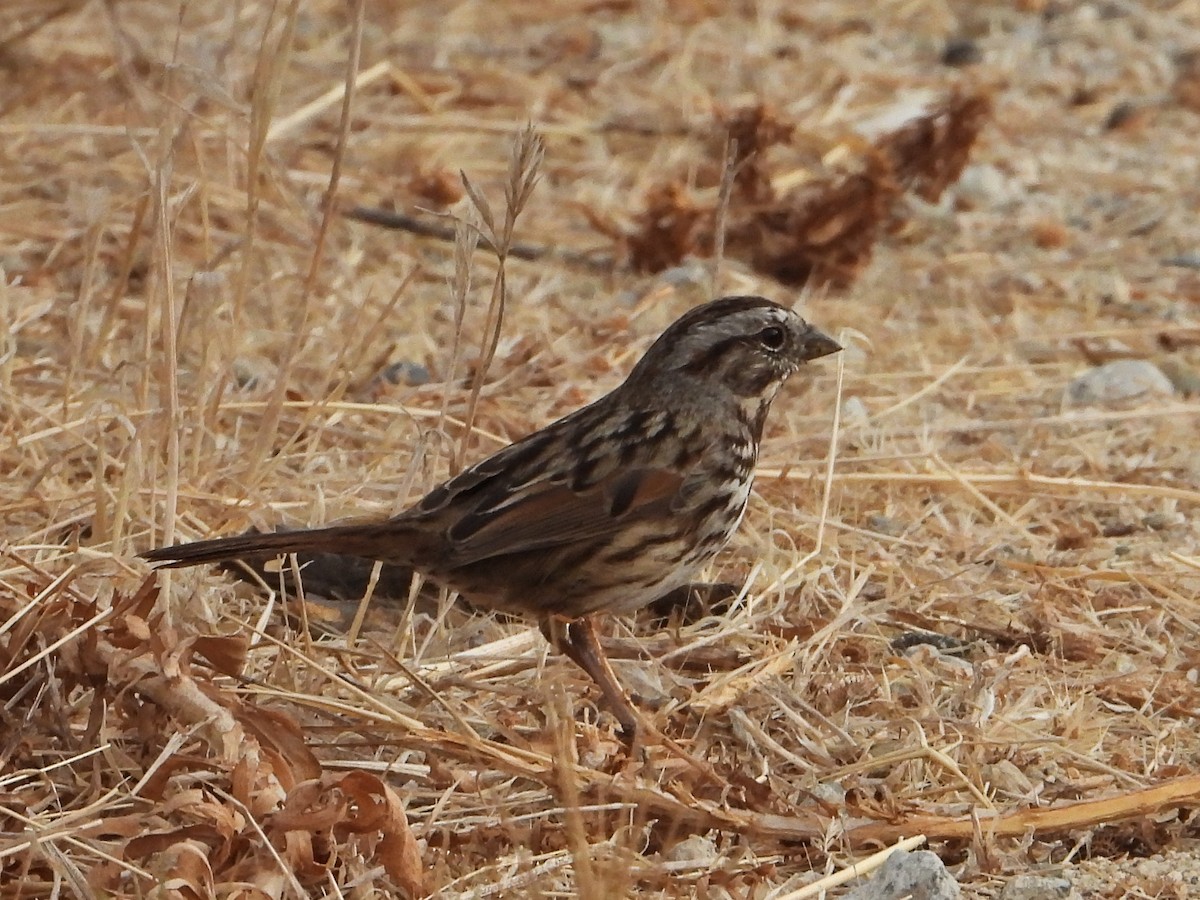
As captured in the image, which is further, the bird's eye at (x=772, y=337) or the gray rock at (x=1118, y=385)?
→ the gray rock at (x=1118, y=385)

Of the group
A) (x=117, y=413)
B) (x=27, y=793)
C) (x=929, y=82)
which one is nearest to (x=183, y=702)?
(x=27, y=793)

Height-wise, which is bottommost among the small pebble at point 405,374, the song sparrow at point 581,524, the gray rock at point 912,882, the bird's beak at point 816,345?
the small pebble at point 405,374

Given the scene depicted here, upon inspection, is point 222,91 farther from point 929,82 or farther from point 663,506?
point 929,82

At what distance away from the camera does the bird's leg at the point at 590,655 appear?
3908 mm

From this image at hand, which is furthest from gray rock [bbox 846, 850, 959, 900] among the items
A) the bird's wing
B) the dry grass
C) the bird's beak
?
the bird's beak

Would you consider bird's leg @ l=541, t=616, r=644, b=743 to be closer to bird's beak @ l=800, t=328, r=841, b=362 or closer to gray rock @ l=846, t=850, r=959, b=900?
gray rock @ l=846, t=850, r=959, b=900

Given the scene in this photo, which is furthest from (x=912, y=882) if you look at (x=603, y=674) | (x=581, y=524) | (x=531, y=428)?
(x=531, y=428)

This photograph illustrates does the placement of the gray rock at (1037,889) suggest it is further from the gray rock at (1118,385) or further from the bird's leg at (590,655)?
the gray rock at (1118,385)

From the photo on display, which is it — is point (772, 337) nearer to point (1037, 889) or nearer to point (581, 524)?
point (581, 524)

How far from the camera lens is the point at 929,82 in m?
8.72

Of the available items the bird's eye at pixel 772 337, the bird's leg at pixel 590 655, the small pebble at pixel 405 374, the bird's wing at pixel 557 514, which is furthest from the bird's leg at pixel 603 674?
the small pebble at pixel 405 374

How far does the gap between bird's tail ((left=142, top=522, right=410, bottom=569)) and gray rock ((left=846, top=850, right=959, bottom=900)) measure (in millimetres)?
1260

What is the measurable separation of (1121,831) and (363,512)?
6.33 feet

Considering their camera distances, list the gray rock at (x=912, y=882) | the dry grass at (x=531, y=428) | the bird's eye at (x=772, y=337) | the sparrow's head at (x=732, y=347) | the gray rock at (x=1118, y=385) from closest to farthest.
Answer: the gray rock at (x=912, y=882), the dry grass at (x=531, y=428), the sparrow's head at (x=732, y=347), the bird's eye at (x=772, y=337), the gray rock at (x=1118, y=385)
